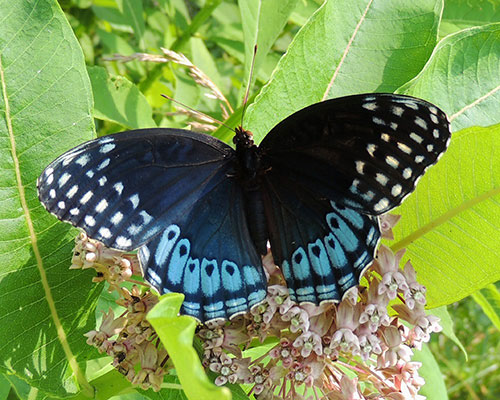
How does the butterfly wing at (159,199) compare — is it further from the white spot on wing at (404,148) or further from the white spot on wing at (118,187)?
the white spot on wing at (404,148)

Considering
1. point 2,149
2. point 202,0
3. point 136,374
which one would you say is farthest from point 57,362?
point 202,0

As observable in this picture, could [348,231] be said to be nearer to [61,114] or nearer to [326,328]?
[326,328]

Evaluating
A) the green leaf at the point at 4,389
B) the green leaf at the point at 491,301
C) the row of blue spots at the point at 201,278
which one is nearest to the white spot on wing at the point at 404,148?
the row of blue spots at the point at 201,278

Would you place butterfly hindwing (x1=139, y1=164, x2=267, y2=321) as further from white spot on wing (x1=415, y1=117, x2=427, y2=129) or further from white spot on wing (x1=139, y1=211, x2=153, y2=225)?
white spot on wing (x1=415, y1=117, x2=427, y2=129)

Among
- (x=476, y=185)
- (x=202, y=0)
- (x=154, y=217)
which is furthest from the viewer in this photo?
(x=202, y=0)

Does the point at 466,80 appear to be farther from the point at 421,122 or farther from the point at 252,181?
the point at 252,181
